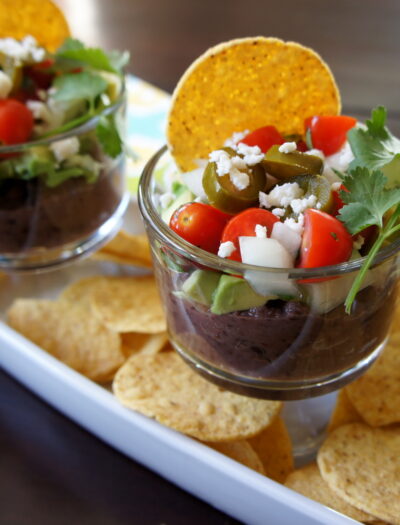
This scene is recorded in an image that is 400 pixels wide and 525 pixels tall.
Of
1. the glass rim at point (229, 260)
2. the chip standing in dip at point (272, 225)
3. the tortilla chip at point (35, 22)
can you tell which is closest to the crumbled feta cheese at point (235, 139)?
the chip standing in dip at point (272, 225)

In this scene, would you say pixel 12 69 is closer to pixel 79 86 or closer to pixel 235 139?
pixel 79 86

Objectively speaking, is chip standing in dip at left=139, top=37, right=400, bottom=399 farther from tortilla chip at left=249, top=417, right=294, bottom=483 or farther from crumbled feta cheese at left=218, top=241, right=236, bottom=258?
tortilla chip at left=249, top=417, right=294, bottom=483

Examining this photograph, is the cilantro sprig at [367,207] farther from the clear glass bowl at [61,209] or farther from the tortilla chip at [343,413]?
the clear glass bowl at [61,209]

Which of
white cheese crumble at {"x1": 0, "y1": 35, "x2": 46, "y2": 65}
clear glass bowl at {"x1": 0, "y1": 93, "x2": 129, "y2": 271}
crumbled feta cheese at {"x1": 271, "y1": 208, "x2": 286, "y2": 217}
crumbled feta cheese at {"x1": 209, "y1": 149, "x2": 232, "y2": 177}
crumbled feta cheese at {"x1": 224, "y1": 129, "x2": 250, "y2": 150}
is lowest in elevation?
clear glass bowl at {"x1": 0, "y1": 93, "x2": 129, "y2": 271}

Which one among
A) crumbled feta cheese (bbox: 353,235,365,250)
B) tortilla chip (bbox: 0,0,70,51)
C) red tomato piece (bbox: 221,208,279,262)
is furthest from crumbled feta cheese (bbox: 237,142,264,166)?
tortilla chip (bbox: 0,0,70,51)

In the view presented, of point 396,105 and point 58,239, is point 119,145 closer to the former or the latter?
point 58,239

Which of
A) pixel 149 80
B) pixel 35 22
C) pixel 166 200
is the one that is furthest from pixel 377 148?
pixel 149 80

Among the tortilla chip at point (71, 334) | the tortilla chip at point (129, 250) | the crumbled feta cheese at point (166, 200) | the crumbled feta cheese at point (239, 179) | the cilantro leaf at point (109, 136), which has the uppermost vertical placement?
the crumbled feta cheese at point (239, 179)

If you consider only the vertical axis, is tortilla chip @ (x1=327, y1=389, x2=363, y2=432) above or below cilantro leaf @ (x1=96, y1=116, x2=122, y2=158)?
below
